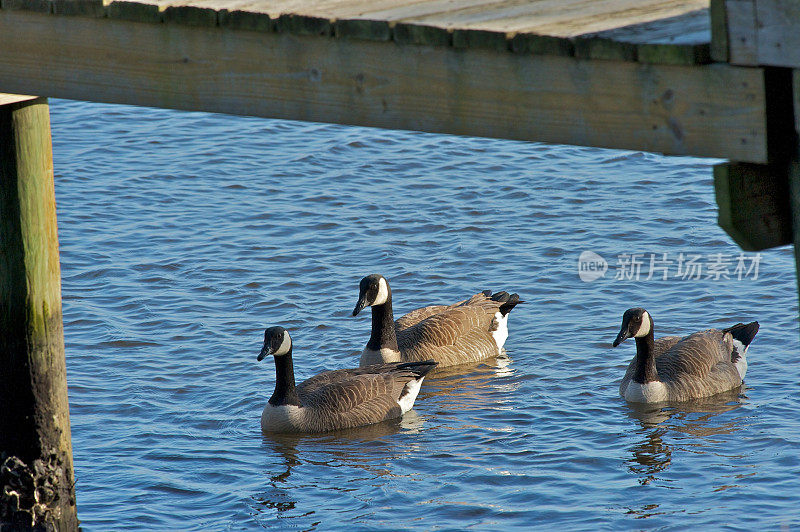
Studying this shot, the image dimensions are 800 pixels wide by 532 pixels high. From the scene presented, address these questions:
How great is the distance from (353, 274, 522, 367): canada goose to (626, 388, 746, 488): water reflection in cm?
189

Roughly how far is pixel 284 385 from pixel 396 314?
2.74 metres

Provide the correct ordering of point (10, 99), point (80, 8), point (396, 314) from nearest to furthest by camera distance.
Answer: point (80, 8), point (10, 99), point (396, 314)

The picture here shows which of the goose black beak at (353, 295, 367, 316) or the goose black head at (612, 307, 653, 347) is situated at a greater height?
the goose black beak at (353, 295, 367, 316)

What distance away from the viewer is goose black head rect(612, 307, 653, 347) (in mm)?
10039

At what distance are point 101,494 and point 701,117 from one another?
6.12m

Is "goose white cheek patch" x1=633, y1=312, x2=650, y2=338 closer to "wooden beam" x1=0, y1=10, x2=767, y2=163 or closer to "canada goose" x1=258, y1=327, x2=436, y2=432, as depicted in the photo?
"canada goose" x1=258, y1=327, x2=436, y2=432

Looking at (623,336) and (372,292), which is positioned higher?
(372,292)

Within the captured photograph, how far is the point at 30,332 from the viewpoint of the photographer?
6738mm

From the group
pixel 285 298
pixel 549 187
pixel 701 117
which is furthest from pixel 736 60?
pixel 549 187

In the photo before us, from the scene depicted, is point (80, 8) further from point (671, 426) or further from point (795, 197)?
point (671, 426)

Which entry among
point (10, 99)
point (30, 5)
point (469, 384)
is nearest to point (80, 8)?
point (30, 5)

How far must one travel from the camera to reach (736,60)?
10.9ft

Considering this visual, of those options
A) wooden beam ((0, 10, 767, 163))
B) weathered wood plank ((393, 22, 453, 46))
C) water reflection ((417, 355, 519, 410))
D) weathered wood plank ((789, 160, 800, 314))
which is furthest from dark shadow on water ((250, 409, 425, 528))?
weathered wood plank ((789, 160, 800, 314))

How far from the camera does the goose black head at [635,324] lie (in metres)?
10.0
